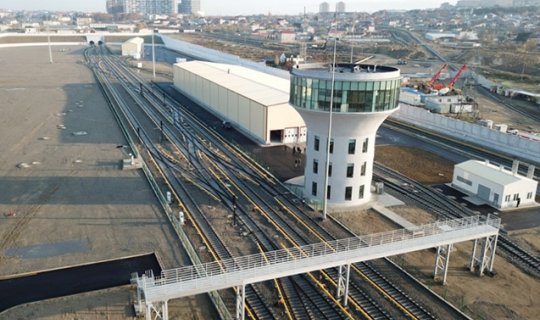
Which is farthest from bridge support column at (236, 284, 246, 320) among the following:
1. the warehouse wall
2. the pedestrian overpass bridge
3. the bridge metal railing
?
the warehouse wall

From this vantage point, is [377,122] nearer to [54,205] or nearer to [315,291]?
[315,291]

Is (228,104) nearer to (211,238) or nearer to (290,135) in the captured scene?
(290,135)

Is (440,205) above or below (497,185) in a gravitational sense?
below

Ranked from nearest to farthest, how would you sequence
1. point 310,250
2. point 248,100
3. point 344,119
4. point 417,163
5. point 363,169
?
point 310,250, point 344,119, point 363,169, point 417,163, point 248,100

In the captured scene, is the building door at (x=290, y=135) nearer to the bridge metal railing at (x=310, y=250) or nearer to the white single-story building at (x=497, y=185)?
the white single-story building at (x=497, y=185)

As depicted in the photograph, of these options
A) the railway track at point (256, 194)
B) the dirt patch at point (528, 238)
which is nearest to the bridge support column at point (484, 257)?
the dirt patch at point (528, 238)

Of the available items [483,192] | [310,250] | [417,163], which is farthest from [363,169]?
[417,163]
